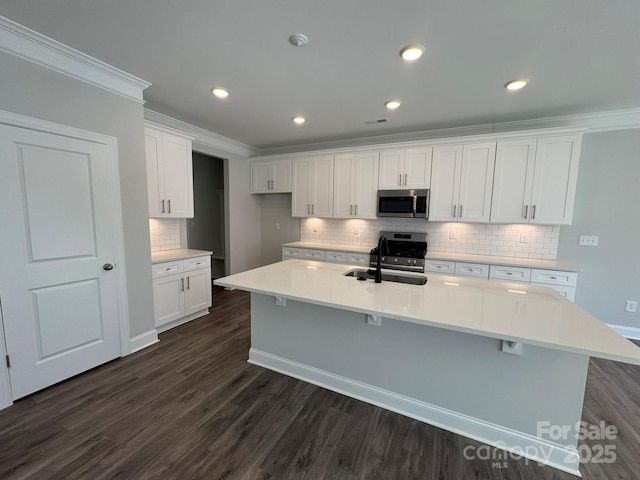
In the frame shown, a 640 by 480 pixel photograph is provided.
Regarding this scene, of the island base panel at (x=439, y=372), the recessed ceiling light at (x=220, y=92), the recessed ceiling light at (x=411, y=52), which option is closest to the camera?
the island base panel at (x=439, y=372)

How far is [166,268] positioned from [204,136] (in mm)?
2246

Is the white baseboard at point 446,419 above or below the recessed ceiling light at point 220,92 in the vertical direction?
below

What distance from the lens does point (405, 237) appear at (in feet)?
13.7

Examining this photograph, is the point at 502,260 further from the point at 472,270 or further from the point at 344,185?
the point at 344,185

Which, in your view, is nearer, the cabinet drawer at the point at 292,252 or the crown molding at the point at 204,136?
the crown molding at the point at 204,136

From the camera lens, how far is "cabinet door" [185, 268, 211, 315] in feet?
11.3

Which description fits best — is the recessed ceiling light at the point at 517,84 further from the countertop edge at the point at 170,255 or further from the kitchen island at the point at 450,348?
the countertop edge at the point at 170,255

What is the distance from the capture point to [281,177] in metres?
4.82

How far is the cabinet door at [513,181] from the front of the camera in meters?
3.22

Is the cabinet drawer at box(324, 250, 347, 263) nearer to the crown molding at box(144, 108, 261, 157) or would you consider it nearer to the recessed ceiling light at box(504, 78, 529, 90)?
the crown molding at box(144, 108, 261, 157)

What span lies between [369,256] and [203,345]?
255cm

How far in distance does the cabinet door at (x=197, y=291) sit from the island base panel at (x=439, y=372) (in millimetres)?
1499

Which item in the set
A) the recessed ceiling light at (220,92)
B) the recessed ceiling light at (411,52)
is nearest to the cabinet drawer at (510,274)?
the recessed ceiling light at (411,52)

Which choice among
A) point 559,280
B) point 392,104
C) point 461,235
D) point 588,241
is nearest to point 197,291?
point 392,104
